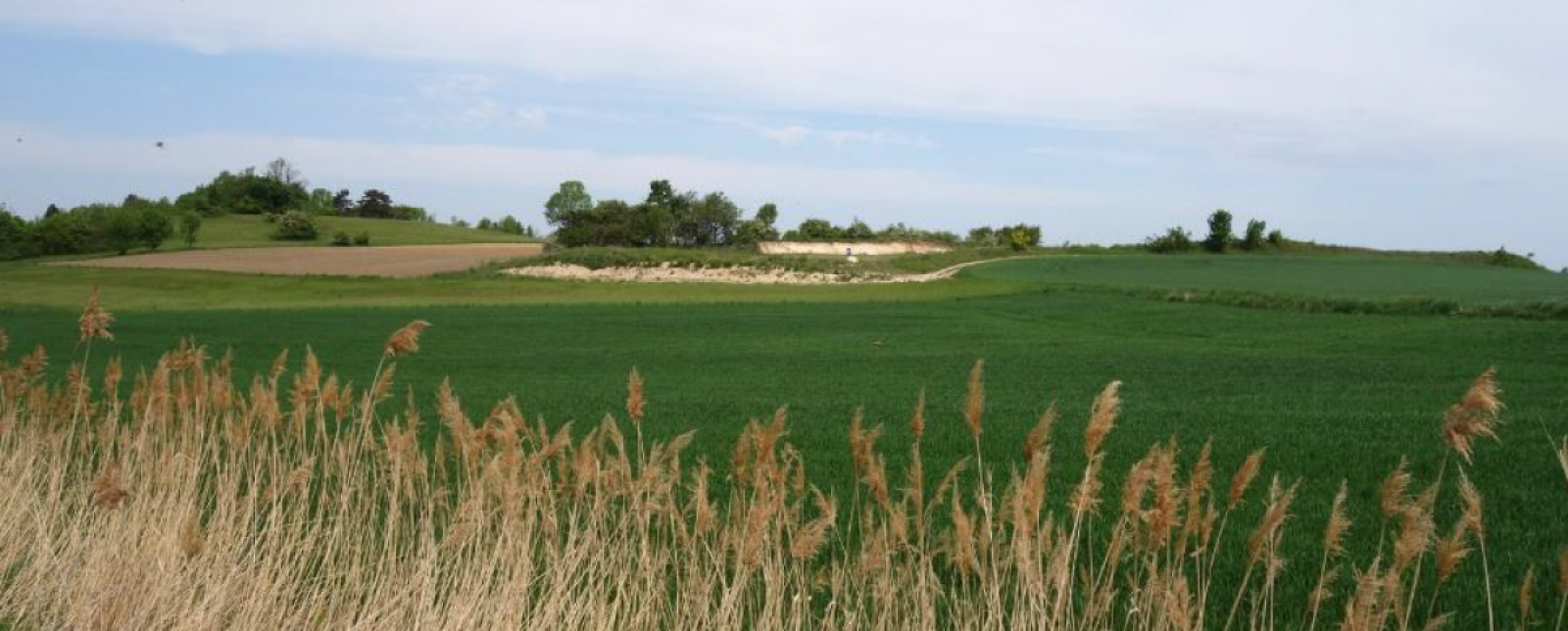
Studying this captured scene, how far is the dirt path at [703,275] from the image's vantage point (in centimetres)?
6353

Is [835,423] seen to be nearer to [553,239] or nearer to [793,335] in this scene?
[793,335]

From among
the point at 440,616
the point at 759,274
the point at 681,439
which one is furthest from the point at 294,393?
the point at 759,274

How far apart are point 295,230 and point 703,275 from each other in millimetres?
38042

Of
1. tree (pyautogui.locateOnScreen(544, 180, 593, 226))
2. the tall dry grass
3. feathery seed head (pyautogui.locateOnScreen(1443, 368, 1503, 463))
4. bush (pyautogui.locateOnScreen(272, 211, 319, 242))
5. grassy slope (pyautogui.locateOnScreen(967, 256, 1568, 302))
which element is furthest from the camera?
tree (pyautogui.locateOnScreen(544, 180, 593, 226))

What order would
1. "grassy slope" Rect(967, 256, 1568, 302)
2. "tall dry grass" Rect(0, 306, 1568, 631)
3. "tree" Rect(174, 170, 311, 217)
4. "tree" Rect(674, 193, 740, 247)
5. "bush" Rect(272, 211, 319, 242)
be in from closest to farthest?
1. "tall dry grass" Rect(0, 306, 1568, 631)
2. "grassy slope" Rect(967, 256, 1568, 302)
3. "bush" Rect(272, 211, 319, 242)
4. "tree" Rect(674, 193, 740, 247)
5. "tree" Rect(174, 170, 311, 217)

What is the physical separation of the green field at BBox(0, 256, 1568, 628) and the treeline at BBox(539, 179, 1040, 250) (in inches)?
1075

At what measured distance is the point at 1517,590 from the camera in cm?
723

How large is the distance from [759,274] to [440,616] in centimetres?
5892

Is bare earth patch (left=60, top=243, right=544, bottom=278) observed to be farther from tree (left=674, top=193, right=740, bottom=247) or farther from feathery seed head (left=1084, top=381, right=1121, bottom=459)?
feathery seed head (left=1084, top=381, right=1121, bottom=459)

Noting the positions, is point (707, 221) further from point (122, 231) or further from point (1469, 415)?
point (1469, 415)

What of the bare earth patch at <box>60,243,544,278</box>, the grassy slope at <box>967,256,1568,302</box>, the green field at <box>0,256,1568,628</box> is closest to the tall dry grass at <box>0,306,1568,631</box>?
the green field at <box>0,256,1568,628</box>

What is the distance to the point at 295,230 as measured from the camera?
90625mm

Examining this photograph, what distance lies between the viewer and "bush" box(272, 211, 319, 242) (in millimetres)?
90125

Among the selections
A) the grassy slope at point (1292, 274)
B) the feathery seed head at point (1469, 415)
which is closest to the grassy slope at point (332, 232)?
the grassy slope at point (1292, 274)
